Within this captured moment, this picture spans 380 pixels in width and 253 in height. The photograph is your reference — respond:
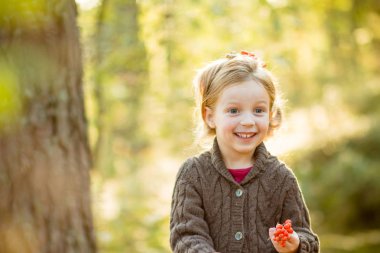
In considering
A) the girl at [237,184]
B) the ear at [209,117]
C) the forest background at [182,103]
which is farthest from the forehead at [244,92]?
the forest background at [182,103]

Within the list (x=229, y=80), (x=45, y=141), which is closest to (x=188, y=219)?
(x=229, y=80)

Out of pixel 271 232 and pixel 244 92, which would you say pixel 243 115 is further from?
pixel 271 232

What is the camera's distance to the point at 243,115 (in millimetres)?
2498

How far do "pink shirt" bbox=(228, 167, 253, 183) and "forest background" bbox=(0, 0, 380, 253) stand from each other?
15.0 inches

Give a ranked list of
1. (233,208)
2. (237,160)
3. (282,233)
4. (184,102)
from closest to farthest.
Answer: (282,233), (233,208), (237,160), (184,102)

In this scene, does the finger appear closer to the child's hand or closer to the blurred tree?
the child's hand

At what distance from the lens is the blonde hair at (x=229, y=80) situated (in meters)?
2.53

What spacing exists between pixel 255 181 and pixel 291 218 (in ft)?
0.60

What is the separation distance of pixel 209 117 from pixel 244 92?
0.71 ft

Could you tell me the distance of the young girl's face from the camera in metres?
2.50

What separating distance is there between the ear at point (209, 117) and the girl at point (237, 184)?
0.03 m

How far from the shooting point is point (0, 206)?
3.04 meters

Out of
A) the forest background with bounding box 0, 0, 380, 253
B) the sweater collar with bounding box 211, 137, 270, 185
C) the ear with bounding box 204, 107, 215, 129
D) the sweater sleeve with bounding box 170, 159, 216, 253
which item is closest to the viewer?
the sweater sleeve with bounding box 170, 159, 216, 253

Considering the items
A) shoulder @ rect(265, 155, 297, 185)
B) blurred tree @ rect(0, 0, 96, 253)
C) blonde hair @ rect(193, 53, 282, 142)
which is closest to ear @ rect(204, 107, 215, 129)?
blonde hair @ rect(193, 53, 282, 142)
